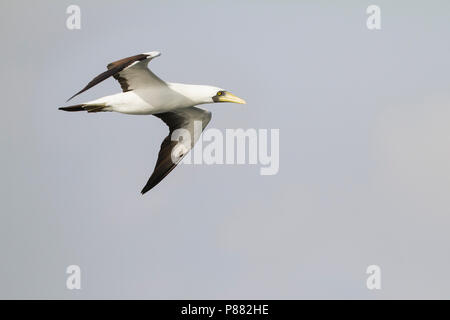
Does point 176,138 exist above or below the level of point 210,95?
below

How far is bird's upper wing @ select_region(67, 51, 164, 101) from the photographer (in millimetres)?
22625

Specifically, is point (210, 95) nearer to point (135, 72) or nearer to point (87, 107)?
point (135, 72)

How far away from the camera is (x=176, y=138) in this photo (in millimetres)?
26531

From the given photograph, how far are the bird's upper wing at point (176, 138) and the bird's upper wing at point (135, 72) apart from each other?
2043 millimetres

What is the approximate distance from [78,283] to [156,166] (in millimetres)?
7184

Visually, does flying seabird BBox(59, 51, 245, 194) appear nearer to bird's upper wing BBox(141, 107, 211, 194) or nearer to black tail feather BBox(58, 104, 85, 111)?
black tail feather BBox(58, 104, 85, 111)

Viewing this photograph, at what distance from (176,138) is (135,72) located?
3.03m

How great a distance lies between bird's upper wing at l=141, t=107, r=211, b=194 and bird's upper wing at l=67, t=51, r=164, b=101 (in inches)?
80.4

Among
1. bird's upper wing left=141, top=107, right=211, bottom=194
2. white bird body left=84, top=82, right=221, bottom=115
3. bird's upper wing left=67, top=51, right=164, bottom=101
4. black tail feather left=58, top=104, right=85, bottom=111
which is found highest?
bird's upper wing left=67, top=51, right=164, bottom=101

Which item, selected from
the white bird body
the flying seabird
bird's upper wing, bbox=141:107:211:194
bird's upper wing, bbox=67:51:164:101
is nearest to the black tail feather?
the flying seabird

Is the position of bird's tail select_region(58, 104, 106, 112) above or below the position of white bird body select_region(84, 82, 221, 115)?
below

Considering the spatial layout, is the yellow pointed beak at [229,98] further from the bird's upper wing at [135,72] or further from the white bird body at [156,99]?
the bird's upper wing at [135,72]

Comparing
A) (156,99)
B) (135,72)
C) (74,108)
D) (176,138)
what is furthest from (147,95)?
(176,138)
